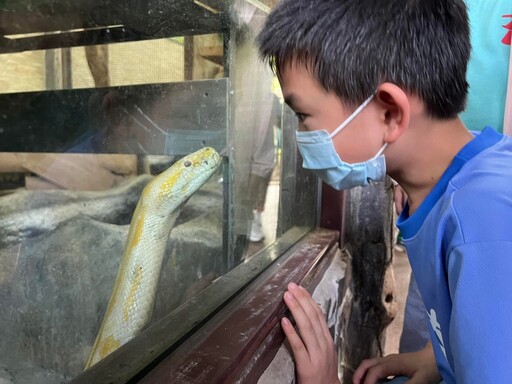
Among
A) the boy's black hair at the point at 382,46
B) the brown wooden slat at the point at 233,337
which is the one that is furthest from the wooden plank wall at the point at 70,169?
the boy's black hair at the point at 382,46

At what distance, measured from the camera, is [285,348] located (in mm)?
853

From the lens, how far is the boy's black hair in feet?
2.20

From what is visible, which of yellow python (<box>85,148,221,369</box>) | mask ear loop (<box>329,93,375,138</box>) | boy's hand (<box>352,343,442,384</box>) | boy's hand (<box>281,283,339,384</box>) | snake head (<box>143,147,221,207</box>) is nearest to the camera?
mask ear loop (<box>329,93,375,138</box>)

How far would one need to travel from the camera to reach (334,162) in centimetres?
77

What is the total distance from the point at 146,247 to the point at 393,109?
78cm

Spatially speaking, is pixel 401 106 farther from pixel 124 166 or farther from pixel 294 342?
pixel 124 166

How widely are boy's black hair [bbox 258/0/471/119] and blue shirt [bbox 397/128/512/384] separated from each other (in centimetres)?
14

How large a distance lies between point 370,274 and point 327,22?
144cm

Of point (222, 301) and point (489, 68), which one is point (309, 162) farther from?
point (489, 68)

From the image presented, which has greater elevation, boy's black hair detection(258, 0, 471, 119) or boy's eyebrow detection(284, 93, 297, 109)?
boy's black hair detection(258, 0, 471, 119)

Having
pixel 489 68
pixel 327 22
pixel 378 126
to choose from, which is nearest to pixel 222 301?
pixel 378 126

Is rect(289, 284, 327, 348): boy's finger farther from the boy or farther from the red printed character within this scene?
the red printed character

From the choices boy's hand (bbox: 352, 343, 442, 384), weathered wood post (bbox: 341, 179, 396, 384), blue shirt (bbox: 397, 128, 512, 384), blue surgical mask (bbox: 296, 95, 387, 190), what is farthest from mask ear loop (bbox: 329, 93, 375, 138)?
weathered wood post (bbox: 341, 179, 396, 384)

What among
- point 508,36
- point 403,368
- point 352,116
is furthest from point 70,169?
point 508,36
